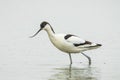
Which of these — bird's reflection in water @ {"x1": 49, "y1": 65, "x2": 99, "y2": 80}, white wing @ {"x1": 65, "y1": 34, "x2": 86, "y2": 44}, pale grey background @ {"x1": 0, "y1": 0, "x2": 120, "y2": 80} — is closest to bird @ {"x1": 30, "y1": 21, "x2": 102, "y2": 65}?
white wing @ {"x1": 65, "y1": 34, "x2": 86, "y2": 44}

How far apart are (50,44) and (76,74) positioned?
6625 millimetres

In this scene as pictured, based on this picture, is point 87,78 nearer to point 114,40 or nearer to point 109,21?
point 114,40

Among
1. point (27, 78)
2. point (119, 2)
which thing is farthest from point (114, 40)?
point (119, 2)

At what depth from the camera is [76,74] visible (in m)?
14.6

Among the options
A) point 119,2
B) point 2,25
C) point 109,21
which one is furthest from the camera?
point 119,2

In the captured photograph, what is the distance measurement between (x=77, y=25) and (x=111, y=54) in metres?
11.5

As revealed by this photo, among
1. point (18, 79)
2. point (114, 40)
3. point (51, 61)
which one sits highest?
point (114, 40)

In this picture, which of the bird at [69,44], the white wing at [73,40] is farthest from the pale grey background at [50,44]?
the white wing at [73,40]

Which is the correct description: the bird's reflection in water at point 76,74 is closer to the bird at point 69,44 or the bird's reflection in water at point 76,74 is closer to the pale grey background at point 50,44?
the pale grey background at point 50,44

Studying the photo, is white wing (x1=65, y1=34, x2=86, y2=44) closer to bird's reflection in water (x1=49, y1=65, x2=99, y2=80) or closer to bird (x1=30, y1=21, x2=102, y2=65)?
bird (x1=30, y1=21, x2=102, y2=65)

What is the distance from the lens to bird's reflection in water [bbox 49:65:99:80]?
14.0 metres

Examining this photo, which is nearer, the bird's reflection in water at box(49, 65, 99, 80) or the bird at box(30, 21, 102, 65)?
the bird's reflection in water at box(49, 65, 99, 80)

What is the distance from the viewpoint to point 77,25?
2983 centimetres

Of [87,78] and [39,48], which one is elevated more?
[39,48]
